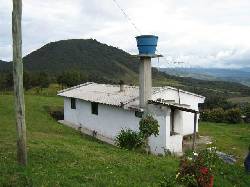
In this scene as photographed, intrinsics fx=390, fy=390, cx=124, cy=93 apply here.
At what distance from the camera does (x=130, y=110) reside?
2502 centimetres

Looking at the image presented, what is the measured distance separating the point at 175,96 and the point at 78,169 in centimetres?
1727

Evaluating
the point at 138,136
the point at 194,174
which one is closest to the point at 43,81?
the point at 138,136

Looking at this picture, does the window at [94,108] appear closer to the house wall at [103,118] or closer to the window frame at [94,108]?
the window frame at [94,108]

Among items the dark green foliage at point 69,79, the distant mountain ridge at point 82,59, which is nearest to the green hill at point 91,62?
the distant mountain ridge at point 82,59

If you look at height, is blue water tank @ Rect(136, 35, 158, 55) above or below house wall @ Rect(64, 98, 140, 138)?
above

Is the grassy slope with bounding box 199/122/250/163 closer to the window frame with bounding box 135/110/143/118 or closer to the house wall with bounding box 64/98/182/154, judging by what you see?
the house wall with bounding box 64/98/182/154

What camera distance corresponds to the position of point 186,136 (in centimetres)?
2923

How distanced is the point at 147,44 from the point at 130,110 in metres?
5.32

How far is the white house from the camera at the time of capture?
23172 millimetres

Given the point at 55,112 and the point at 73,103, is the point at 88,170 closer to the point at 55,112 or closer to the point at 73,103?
the point at 73,103

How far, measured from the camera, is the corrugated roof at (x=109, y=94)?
25203mm

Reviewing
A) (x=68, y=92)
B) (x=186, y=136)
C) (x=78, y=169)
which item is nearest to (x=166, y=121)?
(x=186, y=136)

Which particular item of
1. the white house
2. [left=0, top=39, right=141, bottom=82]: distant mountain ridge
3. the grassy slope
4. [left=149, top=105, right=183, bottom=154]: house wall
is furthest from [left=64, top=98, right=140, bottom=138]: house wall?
[left=0, top=39, right=141, bottom=82]: distant mountain ridge

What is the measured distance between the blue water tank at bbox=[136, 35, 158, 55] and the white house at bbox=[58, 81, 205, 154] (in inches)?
72.2
